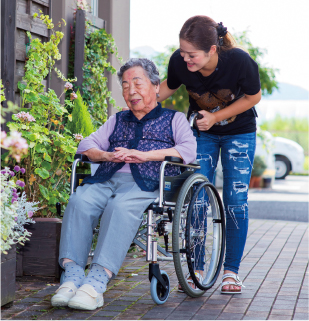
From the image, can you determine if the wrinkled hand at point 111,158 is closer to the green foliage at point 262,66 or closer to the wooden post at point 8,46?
the wooden post at point 8,46

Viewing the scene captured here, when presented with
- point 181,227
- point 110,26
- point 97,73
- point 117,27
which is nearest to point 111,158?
point 181,227

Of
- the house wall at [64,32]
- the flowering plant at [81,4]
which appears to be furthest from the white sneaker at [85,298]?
the flowering plant at [81,4]

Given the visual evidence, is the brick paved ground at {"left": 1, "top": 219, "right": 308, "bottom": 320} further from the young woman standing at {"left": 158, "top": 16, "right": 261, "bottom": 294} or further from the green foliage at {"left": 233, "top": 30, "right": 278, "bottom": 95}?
the green foliage at {"left": 233, "top": 30, "right": 278, "bottom": 95}

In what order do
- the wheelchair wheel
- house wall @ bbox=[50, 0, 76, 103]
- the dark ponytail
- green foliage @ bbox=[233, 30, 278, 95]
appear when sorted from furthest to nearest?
green foliage @ bbox=[233, 30, 278, 95] < house wall @ bbox=[50, 0, 76, 103] < the dark ponytail < the wheelchair wheel

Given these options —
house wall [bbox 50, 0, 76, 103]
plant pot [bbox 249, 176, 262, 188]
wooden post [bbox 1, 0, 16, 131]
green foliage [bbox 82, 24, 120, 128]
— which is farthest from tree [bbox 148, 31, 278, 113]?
wooden post [bbox 1, 0, 16, 131]

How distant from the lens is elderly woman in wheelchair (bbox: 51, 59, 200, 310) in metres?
2.53

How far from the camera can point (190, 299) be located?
2854 millimetres

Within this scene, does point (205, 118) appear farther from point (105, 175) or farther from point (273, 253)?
point (273, 253)

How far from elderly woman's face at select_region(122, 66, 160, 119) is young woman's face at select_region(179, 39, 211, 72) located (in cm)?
24

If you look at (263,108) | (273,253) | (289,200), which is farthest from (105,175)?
(263,108)

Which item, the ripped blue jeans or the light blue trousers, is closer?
the light blue trousers

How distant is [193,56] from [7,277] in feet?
4.88

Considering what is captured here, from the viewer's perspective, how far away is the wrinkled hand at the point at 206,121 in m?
2.93

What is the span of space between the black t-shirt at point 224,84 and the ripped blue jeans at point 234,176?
0.19 ft
